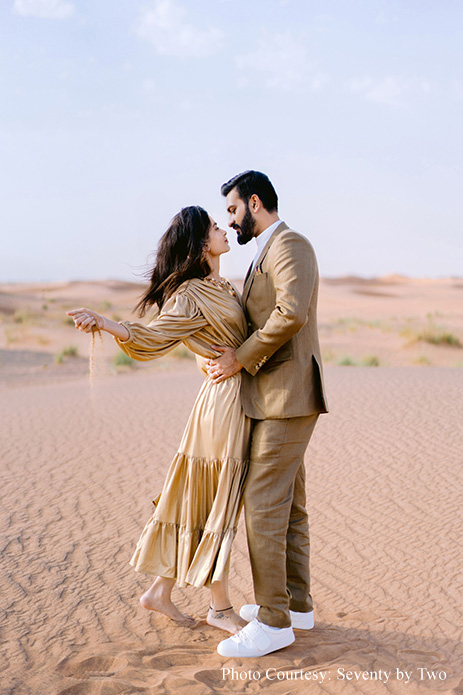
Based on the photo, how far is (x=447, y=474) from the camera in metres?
6.71

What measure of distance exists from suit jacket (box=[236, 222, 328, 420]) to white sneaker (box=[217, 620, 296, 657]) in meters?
1.03

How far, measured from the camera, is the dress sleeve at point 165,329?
3270 millimetres

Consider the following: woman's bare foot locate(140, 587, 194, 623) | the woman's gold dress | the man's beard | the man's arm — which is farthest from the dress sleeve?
woman's bare foot locate(140, 587, 194, 623)

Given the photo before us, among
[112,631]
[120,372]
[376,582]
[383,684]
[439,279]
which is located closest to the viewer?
[383,684]

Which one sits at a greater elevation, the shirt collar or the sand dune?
the shirt collar

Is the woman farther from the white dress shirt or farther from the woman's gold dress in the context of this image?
the white dress shirt

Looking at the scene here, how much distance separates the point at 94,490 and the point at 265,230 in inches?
160

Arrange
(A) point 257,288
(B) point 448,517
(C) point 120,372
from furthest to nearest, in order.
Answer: (C) point 120,372 → (B) point 448,517 → (A) point 257,288

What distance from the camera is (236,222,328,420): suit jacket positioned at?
10.6 feet

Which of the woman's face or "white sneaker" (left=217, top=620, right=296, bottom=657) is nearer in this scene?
"white sneaker" (left=217, top=620, right=296, bottom=657)

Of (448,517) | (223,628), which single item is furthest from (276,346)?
(448,517)

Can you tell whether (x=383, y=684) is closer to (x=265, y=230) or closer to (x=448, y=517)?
(x=265, y=230)

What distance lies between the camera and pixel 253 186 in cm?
347

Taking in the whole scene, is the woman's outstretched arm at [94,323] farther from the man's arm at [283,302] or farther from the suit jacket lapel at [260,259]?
the suit jacket lapel at [260,259]
